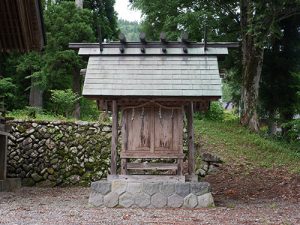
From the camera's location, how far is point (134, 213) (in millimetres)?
9016

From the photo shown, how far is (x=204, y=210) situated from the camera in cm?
953

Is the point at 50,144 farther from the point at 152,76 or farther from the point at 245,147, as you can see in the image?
the point at 245,147

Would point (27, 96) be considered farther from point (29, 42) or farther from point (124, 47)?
point (124, 47)

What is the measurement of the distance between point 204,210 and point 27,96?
16297 mm

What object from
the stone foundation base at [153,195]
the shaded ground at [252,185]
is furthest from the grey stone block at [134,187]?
the shaded ground at [252,185]

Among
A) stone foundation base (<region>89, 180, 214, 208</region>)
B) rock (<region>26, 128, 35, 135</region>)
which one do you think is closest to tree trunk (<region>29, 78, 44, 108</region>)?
rock (<region>26, 128, 35, 135</region>)

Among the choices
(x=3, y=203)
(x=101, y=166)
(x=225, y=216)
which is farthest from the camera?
(x=101, y=166)

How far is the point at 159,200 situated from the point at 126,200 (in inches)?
28.5

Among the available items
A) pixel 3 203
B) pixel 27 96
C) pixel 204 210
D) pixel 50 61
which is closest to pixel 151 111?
pixel 204 210

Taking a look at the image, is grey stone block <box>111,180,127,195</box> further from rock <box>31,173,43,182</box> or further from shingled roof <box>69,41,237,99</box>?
rock <box>31,173,43,182</box>

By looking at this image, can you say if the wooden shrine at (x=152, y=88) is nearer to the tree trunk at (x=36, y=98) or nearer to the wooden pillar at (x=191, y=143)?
the wooden pillar at (x=191, y=143)

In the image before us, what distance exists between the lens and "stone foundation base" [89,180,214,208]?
10.0 metres

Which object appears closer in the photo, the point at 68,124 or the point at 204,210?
the point at 204,210

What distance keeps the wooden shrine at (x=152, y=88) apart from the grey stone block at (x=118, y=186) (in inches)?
17.2
